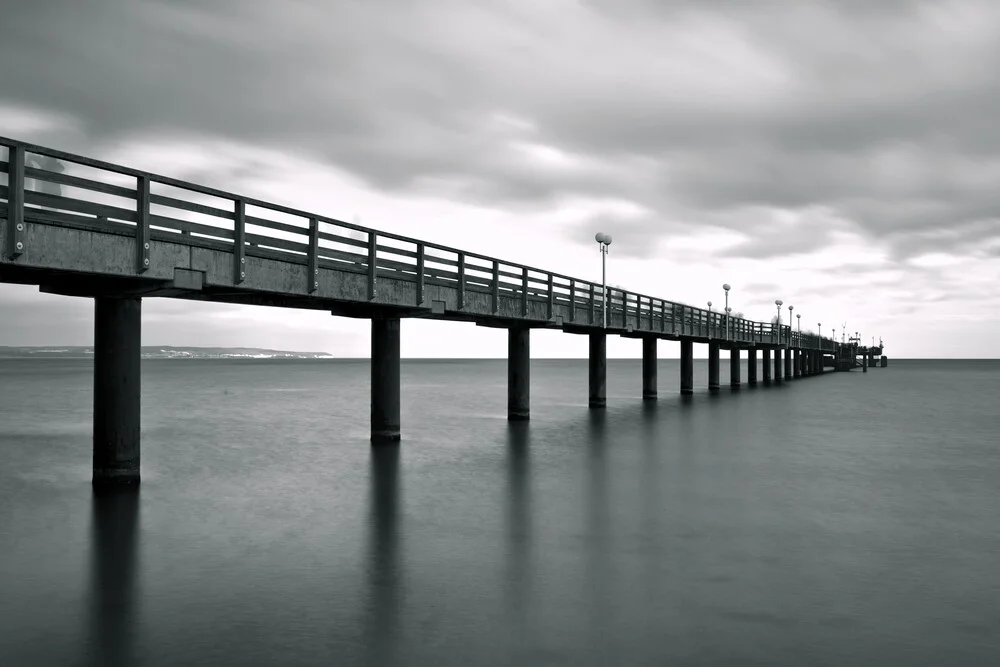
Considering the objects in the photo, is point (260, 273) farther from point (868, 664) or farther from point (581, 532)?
point (868, 664)

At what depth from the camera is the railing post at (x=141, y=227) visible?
44.4 feet

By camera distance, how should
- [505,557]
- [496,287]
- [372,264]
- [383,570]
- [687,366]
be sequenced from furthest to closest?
[687,366] < [496,287] < [372,264] < [505,557] < [383,570]

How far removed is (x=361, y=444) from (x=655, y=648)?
1885 centimetres

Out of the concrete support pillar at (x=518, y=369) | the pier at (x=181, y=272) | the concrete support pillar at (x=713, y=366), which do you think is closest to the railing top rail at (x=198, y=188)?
the pier at (x=181, y=272)

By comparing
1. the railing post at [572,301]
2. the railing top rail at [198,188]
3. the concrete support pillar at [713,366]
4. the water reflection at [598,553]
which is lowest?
the water reflection at [598,553]

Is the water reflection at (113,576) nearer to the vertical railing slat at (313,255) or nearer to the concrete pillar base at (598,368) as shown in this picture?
the vertical railing slat at (313,255)

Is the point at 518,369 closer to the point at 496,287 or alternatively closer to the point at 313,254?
the point at 496,287

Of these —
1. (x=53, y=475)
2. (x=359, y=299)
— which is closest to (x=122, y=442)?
(x=53, y=475)

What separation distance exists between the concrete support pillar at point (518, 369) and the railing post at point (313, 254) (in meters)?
11.4

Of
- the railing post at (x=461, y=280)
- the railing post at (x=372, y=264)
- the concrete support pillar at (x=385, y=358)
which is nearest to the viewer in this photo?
the railing post at (x=372, y=264)

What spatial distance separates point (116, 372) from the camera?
48.4 ft

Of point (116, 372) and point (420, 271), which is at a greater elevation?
point (420, 271)

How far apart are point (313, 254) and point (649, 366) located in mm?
33140

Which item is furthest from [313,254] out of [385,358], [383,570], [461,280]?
[383,570]
